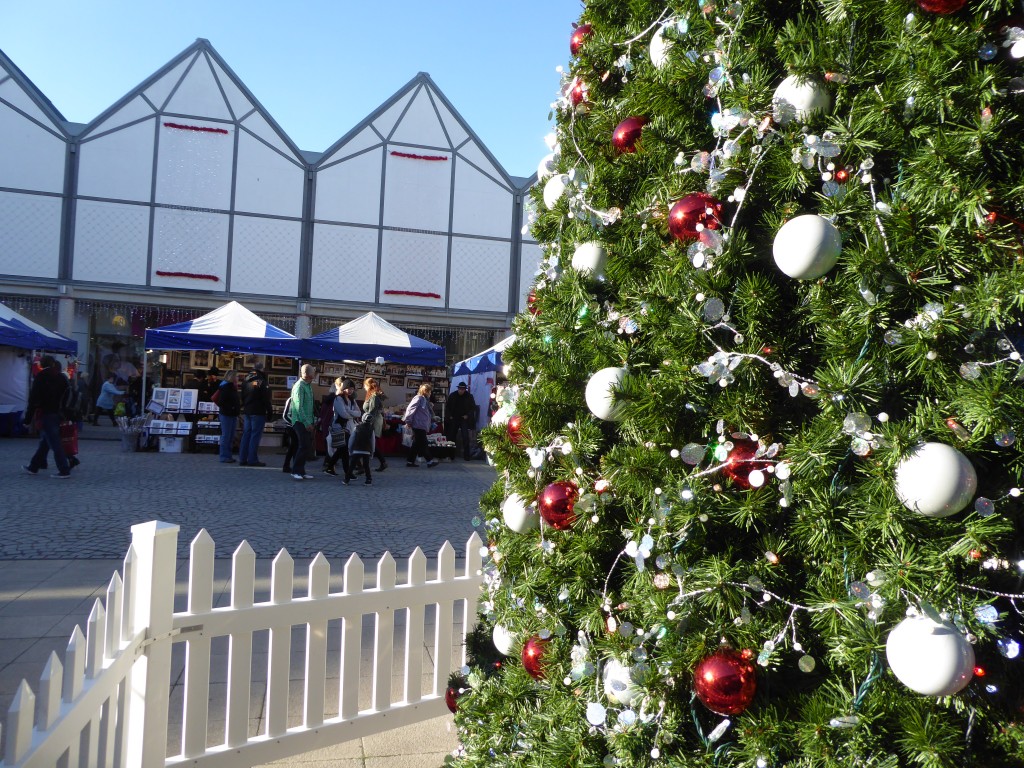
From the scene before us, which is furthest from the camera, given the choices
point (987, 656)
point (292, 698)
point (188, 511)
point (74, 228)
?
point (74, 228)

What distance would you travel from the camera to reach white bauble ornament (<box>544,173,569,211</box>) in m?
2.09

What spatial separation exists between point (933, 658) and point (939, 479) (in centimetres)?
28

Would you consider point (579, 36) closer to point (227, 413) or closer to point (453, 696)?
point (453, 696)

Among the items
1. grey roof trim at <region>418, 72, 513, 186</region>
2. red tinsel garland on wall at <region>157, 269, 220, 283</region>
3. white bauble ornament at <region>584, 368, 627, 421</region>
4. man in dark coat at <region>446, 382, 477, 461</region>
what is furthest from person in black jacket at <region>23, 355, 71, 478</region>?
grey roof trim at <region>418, 72, 513, 186</region>

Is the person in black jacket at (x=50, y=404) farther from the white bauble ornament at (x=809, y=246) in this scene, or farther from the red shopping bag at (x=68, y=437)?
the white bauble ornament at (x=809, y=246)

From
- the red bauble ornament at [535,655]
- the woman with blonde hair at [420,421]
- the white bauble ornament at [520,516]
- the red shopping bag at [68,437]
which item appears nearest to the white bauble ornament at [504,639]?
the red bauble ornament at [535,655]

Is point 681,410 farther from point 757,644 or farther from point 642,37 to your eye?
point 642,37

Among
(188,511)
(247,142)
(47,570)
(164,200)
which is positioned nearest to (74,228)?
(164,200)

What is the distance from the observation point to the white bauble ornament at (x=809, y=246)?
53.4 inches

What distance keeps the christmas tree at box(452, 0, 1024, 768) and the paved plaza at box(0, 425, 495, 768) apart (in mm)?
1796

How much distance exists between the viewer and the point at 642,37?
191 cm

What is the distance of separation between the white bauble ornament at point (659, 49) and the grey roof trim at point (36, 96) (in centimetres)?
2052

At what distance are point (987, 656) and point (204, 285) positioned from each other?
19900 mm

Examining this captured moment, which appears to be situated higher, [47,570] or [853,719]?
[853,719]
